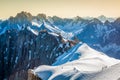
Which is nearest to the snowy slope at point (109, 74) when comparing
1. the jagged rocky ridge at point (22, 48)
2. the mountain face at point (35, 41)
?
the mountain face at point (35, 41)

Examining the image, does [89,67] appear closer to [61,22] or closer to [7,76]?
[7,76]

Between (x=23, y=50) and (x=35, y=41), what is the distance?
59.6 inches

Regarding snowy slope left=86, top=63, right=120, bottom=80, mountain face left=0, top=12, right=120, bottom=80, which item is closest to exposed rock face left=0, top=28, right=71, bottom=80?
mountain face left=0, top=12, right=120, bottom=80

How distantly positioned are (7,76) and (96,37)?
19.5 m

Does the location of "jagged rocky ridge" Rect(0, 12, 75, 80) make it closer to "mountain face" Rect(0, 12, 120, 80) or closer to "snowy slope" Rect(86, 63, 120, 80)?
"mountain face" Rect(0, 12, 120, 80)

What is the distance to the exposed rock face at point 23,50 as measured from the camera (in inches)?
1253

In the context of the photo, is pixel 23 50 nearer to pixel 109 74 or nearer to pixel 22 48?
pixel 22 48

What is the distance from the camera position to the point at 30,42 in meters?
36.6

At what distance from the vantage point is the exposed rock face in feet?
104

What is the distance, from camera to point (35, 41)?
1436 inches

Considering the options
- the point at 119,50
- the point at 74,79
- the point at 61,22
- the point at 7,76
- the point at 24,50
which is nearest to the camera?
Result: the point at 74,79

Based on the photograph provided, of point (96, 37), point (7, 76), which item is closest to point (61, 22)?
point (96, 37)

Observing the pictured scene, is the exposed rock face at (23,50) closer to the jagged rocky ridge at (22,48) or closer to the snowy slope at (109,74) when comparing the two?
the jagged rocky ridge at (22,48)

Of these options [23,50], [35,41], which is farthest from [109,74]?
[23,50]
